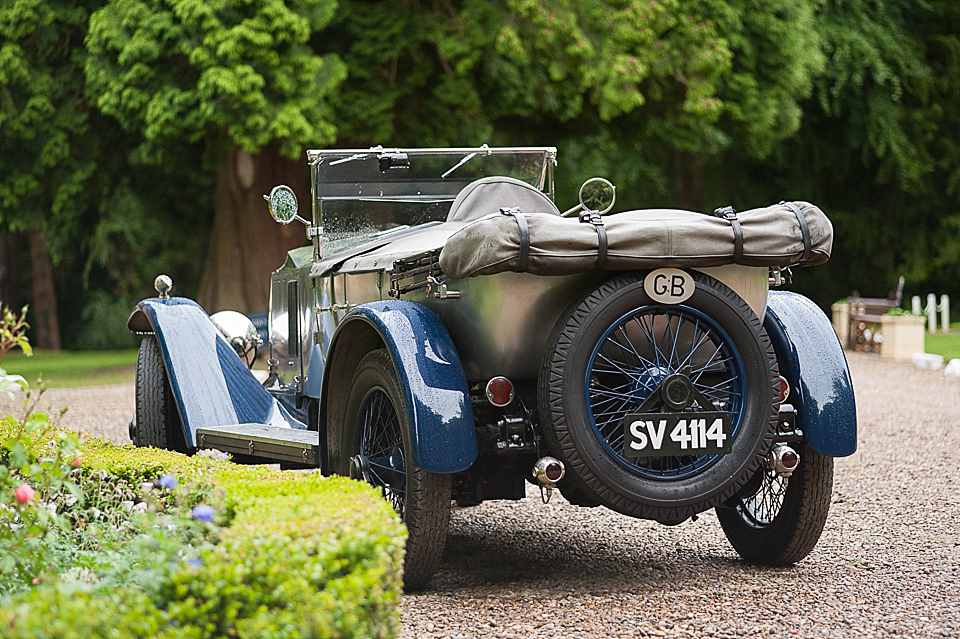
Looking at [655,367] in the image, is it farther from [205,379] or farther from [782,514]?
[205,379]

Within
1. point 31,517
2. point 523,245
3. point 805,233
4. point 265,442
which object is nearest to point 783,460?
point 805,233

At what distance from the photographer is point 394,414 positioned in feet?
15.3

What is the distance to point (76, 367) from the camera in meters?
22.5

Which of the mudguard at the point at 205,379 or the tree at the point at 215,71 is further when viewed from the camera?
the tree at the point at 215,71

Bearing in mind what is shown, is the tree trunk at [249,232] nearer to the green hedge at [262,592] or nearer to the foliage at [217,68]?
the foliage at [217,68]

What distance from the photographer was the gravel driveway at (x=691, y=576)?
412 centimetres

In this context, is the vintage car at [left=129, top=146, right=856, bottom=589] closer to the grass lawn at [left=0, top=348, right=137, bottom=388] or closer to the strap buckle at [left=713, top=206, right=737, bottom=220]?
the strap buckle at [left=713, top=206, right=737, bottom=220]

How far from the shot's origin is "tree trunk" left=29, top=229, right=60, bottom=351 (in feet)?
96.7

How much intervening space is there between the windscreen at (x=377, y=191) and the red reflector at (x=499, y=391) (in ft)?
7.24

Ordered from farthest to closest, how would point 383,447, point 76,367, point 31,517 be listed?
point 76,367 < point 383,447 < point 31,517

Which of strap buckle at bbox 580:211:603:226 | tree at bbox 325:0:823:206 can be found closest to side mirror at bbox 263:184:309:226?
strap buckle at bbox 580:211:603:226

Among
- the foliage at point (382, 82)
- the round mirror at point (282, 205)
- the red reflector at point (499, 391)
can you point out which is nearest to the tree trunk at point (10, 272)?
the foliage at point (382, 82)

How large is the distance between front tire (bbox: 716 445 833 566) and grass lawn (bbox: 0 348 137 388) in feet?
39.0

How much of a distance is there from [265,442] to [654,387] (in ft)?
6.83
